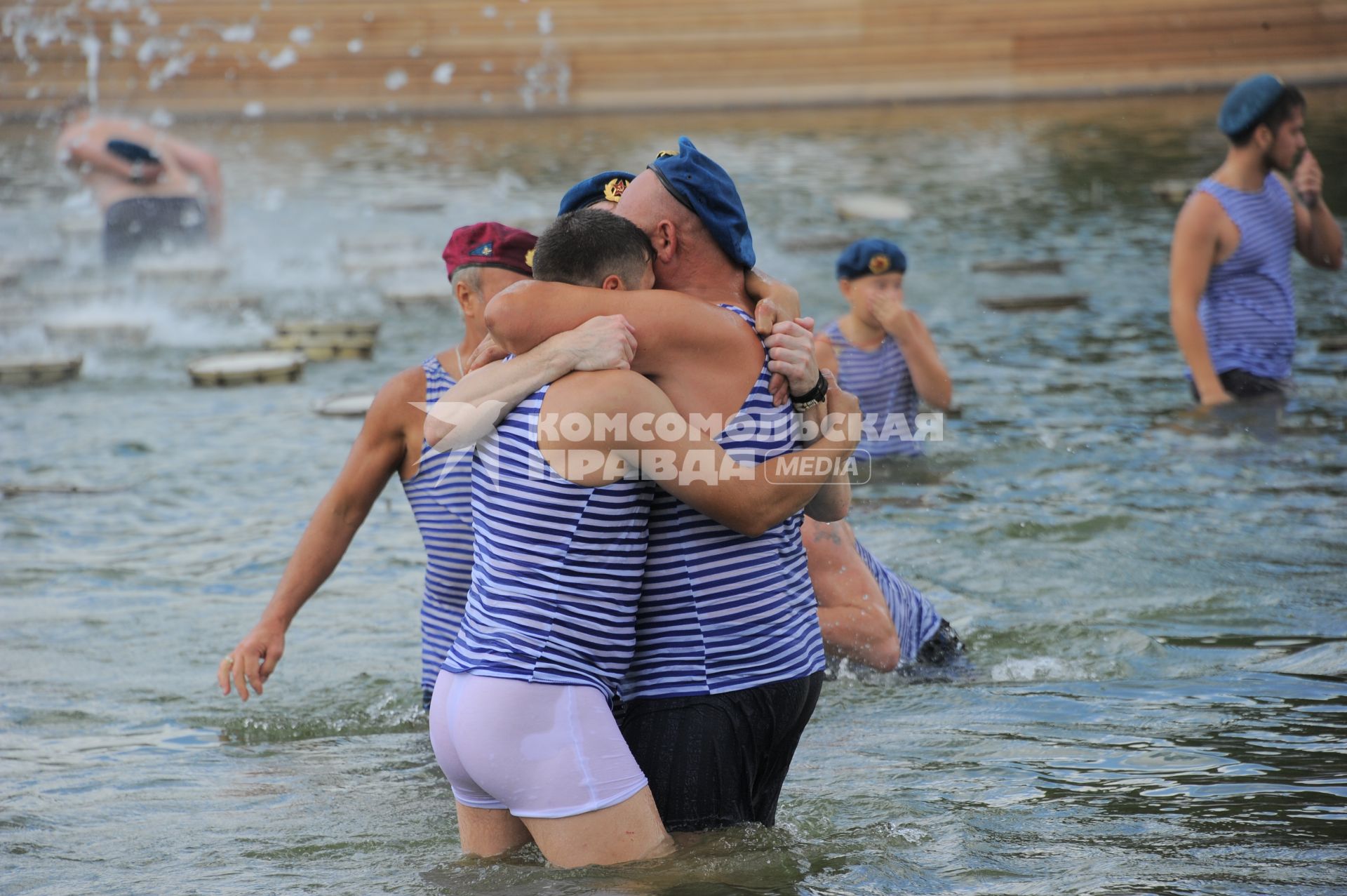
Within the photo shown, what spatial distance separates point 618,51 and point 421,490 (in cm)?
2334

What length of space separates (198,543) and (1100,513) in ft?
13.7

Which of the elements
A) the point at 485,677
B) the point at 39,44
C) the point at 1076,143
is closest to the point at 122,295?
the point at 485,677

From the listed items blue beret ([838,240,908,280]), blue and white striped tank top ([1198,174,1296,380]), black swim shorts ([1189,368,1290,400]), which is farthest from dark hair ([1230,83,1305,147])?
blue beret ([838,240,908,280])

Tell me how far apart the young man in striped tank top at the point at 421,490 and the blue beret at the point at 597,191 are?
0.83m

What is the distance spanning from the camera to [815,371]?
9.94 ft

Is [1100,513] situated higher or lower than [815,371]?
lower

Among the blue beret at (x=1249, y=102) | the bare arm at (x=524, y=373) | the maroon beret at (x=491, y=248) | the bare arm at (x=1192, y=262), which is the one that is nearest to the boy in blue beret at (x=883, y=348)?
the bare arm at (x=1192, y=262)

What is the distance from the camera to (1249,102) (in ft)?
22.6

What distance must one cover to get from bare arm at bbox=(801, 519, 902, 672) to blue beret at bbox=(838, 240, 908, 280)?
2.47 metres

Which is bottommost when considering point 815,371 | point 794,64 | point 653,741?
point 653,741

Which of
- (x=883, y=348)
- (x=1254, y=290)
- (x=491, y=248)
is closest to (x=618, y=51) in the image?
(x=883, y=348)

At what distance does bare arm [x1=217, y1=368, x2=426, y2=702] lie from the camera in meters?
4.01

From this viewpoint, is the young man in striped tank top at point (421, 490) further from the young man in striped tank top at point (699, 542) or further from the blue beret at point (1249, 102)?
the blue beret at point (1249, 102)

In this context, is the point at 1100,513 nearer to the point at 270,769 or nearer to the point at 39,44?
the point at 270,769
